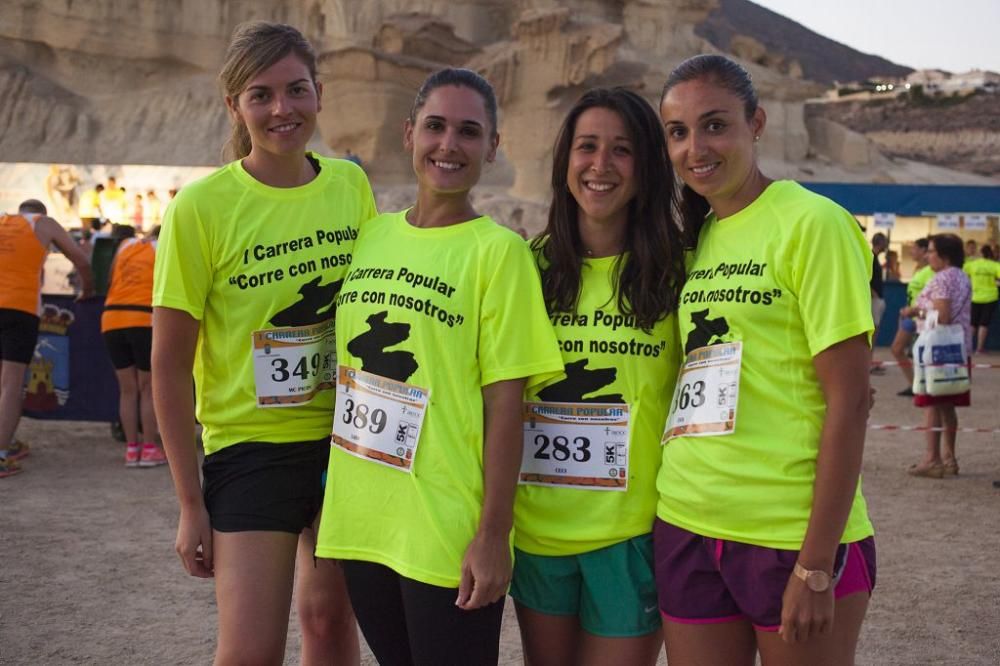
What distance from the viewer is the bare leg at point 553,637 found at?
2.50 m

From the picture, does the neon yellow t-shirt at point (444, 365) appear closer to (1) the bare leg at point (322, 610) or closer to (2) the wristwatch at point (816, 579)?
(1) the bare leg at point (322, 610)

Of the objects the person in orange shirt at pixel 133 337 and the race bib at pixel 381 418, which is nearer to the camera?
the race bib at pixel 381 418

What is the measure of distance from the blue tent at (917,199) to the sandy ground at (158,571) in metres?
11.3

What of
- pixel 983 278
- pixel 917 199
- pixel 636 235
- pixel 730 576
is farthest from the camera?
pixel 917 199

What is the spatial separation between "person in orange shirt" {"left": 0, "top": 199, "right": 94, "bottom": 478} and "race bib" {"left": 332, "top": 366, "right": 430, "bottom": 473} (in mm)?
5518

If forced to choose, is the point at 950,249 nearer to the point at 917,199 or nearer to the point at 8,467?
the point at 8,467

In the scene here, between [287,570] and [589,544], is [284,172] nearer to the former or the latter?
[287,570]

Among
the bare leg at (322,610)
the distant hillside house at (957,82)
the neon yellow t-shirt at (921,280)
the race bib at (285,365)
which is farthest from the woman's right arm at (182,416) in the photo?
the distant hillside house at (957,82)

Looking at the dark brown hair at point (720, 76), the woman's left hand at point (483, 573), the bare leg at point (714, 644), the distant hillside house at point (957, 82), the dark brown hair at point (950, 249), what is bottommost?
the bare leg at point (714, 644)

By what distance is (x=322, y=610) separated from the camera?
2.82m

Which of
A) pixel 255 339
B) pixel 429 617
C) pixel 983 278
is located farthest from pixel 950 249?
pixel 983 278

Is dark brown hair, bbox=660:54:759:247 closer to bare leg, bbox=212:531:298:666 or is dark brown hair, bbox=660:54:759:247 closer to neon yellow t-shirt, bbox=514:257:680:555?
neon yellow t-shirt, bbox=514:257:680:555

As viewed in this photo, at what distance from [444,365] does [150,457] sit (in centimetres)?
598

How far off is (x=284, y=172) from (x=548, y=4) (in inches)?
1562
